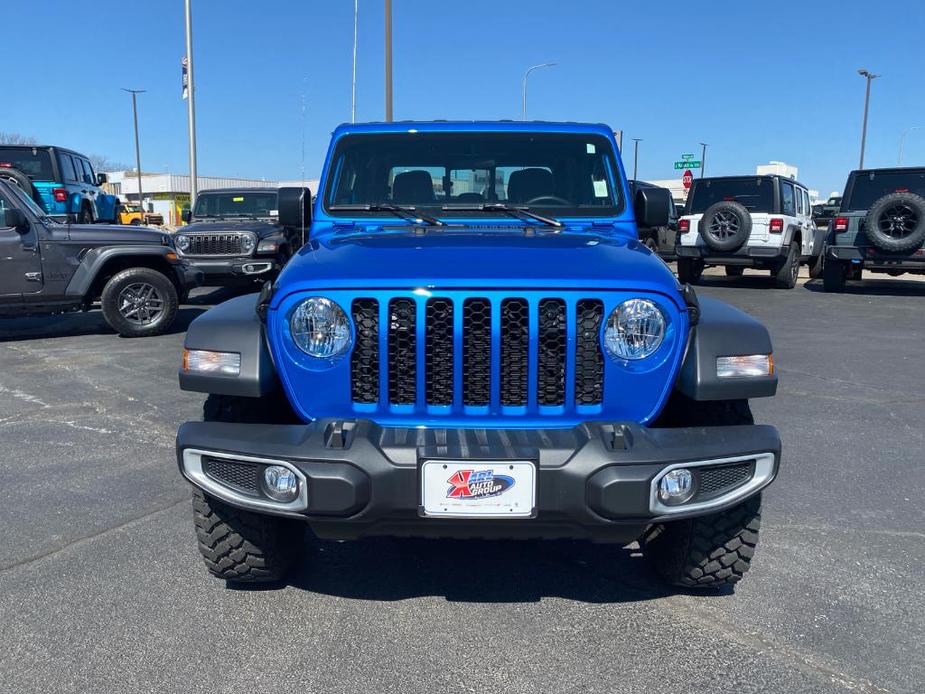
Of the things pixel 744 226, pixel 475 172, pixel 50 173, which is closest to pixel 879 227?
pixel 744 226

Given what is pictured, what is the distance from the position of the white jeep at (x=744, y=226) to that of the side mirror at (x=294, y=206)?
1081 centimetres

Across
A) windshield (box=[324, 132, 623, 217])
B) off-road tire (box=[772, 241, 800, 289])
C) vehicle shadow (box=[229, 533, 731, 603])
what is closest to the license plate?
vehicle shadow (box=[229, 533, 731, 603])

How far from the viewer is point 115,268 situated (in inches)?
357

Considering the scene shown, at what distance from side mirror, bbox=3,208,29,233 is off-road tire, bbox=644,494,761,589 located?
7.76 meters

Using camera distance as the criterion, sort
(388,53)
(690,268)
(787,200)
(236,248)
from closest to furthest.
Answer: (236,248), (787,200), (690,268), (388,53)

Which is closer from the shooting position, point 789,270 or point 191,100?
point 789,270

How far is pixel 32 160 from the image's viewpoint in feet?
48.3

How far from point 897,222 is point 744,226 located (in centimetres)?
227

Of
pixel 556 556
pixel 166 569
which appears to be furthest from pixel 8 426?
pixel 556 556

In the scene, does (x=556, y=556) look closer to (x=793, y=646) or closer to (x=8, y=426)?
(x=793, y=646)

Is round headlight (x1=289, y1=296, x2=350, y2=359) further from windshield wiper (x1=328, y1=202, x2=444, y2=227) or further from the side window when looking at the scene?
the side window

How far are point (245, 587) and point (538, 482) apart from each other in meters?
1.39

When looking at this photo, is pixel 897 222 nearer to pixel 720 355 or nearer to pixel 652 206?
pixel 652 206

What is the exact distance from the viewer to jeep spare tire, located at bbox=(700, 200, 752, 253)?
13445 mm
